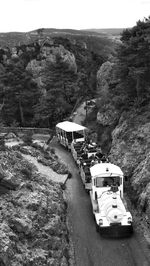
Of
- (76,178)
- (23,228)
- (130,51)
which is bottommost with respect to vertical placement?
(76,178)

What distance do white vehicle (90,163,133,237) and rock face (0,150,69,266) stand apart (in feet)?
7.64

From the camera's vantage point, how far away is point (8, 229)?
1361 cm

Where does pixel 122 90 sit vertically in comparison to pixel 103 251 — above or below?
above

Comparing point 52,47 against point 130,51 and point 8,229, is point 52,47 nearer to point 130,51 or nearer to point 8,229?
point 130,51

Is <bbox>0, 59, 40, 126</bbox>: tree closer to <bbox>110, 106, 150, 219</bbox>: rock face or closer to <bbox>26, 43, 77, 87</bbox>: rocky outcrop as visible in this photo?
<bbox>26, 43, 77, 87</bbox>: rocky outcrop

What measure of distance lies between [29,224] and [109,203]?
484 cm

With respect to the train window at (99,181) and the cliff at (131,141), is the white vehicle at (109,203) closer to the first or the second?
the train window at (99,181)

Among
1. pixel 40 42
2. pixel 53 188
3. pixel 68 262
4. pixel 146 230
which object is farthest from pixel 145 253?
pixel 40 42

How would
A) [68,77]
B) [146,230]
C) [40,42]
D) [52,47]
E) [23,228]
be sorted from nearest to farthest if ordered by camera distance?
[23,228]
[146,230]
[68,77]
[52,47]
[40,42]

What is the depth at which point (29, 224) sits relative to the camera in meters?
15.0

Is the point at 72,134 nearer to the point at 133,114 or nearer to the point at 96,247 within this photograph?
the point at 133,114

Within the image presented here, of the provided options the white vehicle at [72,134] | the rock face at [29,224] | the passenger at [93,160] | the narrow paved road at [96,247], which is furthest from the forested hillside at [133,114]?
the rock face at [29,224]

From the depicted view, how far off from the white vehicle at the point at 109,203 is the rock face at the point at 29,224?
233 centimetres

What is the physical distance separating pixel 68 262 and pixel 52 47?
59378mm
